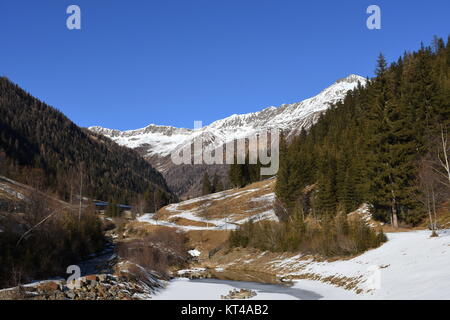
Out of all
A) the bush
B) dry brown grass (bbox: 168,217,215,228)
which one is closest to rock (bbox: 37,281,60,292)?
the bush

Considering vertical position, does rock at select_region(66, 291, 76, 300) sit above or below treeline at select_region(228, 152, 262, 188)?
below

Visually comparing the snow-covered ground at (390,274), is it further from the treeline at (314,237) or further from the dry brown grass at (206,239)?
the dry brown grass at (206,239)

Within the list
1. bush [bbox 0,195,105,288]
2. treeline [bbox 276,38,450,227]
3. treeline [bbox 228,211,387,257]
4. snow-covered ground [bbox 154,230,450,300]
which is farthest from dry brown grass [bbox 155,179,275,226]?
snow-covered ground [bbox 154,230,450,300]

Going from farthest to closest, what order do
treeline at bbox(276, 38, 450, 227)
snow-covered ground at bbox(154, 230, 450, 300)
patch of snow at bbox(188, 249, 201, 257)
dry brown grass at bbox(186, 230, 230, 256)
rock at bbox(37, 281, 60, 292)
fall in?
dry brown grass at bbox(186, 230, 230, 256) < patch of snow at bbox(188, 249, 201, 257) < treeline at bbox(276, 38, 450, 227) < rock at bbox(37, 281, 60, 292) < snow-covered ground at bbox(154, 230, 450, 300)

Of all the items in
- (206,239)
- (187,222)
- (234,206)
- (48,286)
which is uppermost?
(234,206)

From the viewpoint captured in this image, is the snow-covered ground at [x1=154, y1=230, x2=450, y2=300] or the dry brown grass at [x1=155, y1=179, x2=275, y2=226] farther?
the dry brown grass at [x1=155, y1=179, x2=275, y2=226]

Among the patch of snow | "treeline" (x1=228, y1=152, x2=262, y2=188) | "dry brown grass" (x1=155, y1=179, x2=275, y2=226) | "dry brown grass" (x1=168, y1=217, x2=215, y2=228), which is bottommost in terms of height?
the patch of snow

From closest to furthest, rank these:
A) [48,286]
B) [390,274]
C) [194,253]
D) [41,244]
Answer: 1. [48,286]
2. [390,274]
3. [41,244]
4. [194,253]

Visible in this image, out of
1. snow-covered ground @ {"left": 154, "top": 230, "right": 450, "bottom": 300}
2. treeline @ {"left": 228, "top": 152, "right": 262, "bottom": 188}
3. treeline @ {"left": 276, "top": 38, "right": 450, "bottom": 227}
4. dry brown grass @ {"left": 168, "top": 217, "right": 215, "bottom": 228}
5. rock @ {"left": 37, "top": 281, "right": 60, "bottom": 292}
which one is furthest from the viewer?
treeline @ {"left": 228, "top": 152, "right": 262, "bottom": 188}

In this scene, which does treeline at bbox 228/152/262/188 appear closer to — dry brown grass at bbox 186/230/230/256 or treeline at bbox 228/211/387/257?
dry brown grass at bbox 186/230/230/256

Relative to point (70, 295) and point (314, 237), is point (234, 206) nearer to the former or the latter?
point (314, 237)

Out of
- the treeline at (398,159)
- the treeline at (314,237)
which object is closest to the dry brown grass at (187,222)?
the treeline at (314,237)

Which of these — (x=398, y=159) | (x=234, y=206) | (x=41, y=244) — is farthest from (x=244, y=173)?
(x=41, y=244)
